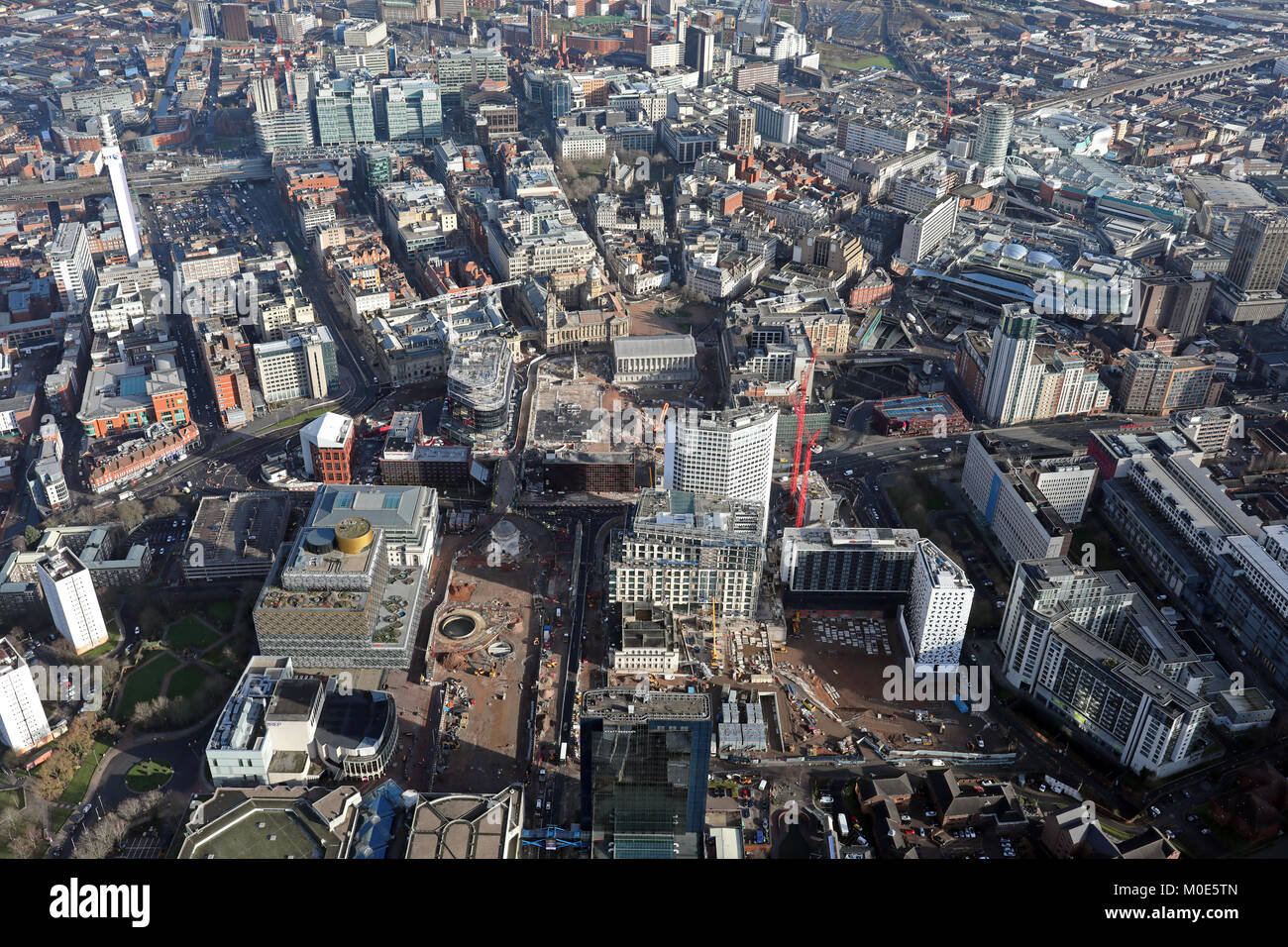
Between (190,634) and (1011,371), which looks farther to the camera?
(1011,371)

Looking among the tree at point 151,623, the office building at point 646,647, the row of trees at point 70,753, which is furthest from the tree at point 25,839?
the office building at point 646,647

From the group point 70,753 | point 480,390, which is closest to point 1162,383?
point 480,390

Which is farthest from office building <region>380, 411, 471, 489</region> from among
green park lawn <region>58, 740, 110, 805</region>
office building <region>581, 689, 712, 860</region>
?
office building <region>581, 689, 712, 860</region>

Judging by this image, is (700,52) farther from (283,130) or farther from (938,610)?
(938,610)

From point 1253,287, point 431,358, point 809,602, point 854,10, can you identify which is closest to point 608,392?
point 431,358

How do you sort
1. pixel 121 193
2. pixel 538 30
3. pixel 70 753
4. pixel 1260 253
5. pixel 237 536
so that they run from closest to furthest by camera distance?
pixel 70 753 → pixel 237 536 → pixel 1260 253 → pixel 121 193 → pixel 538 30

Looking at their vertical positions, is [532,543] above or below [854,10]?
below

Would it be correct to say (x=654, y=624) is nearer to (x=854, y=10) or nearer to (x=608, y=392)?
(x=608, y=392)
